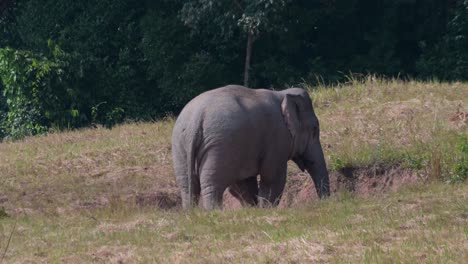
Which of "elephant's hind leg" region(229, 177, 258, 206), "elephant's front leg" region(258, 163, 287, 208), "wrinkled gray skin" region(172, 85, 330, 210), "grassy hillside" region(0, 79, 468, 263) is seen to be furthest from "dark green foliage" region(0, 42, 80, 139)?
"elephant's front leg" region(258, 163, 287, 208)

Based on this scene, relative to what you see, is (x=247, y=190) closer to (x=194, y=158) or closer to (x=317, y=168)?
(x=317, y=168)

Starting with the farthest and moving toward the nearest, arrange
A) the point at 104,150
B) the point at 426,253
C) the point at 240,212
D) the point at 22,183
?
the point at 104,150 < the point at 22,183 < the point at 240,212 < the point at 426,253

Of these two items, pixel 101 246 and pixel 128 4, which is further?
pixel 128 4

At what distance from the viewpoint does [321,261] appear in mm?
8648

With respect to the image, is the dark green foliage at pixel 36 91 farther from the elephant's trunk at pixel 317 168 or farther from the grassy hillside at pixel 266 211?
the elephant's trunk at pixel 317 168

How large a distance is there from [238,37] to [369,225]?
56.9ft

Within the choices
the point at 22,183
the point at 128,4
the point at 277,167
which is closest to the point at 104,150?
the point at 22,183

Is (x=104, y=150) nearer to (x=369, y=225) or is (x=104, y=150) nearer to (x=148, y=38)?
(x=369, y=225)

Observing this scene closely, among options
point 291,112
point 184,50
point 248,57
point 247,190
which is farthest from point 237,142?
point 184,50

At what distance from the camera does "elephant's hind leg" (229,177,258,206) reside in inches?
550

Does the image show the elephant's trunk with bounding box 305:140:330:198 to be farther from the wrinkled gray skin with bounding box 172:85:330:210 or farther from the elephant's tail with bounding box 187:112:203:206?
the elephant's tail with bounding box 187:112:203:206

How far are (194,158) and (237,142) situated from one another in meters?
0.59

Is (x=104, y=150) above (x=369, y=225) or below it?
below

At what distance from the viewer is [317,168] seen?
45.9ft
